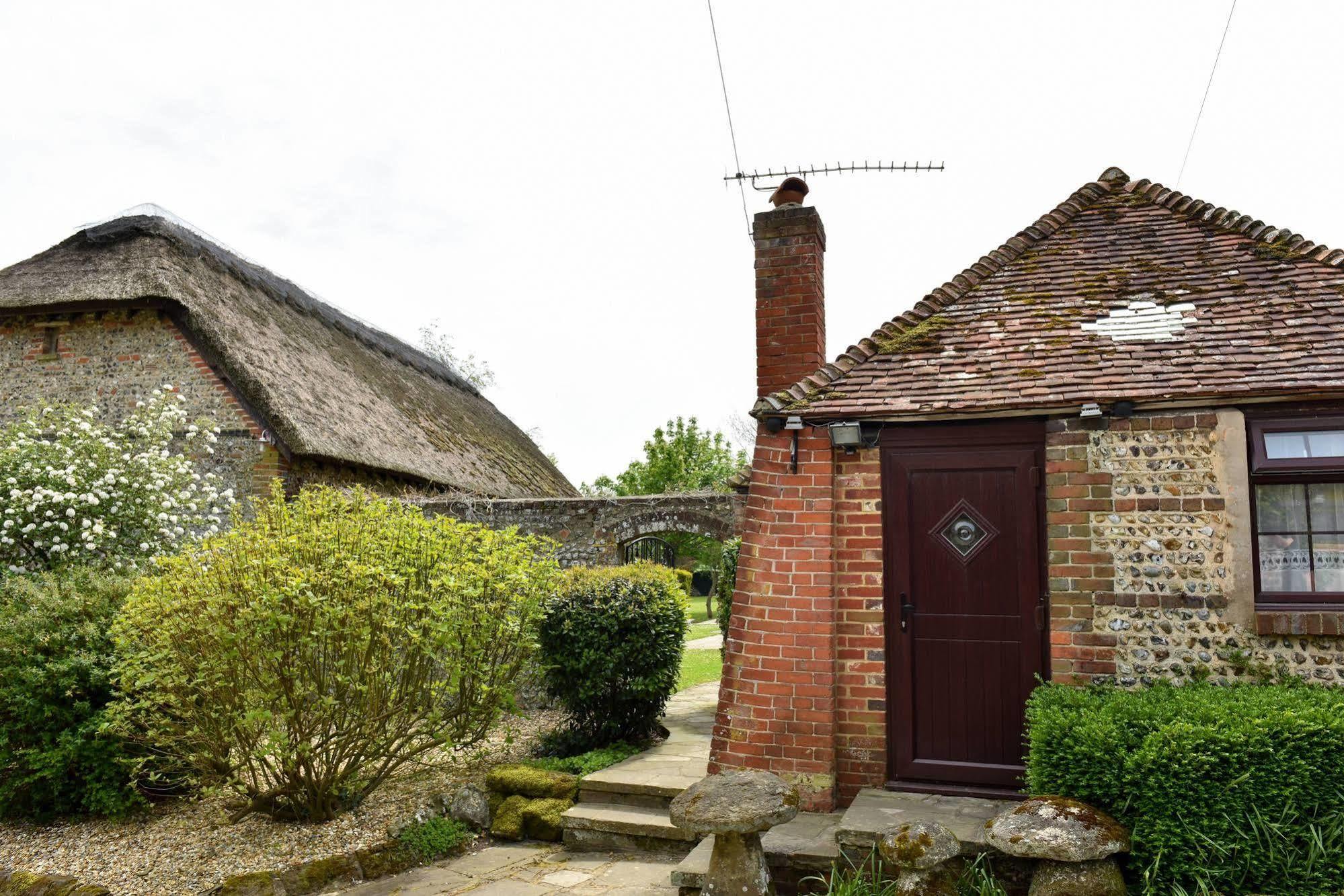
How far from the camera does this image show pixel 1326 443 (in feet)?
16.6

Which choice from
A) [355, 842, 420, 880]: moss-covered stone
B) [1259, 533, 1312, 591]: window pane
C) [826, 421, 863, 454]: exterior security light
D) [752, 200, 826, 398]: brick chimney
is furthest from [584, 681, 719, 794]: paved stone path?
[1259, 533, 1312, 591]: window pane

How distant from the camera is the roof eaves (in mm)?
6070

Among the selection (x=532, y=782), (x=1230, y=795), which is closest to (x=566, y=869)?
(x=532, y=782)

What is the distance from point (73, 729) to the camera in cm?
686

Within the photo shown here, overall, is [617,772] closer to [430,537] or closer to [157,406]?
[430,537]

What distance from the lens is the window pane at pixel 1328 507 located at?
5.12 meters

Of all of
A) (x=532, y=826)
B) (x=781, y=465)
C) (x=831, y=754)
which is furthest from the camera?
(x=532, y=826)

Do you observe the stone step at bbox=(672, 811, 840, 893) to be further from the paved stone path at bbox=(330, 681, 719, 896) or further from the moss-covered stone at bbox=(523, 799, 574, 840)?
the moss-covered stone at bbox=(523, 799, 574, 840)

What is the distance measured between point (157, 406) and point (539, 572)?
7057mm

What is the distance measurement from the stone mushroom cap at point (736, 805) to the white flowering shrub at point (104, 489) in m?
7.37

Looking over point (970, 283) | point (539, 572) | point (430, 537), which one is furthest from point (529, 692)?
point (970, 283)

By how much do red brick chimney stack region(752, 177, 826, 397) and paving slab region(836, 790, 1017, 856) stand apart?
134 inches

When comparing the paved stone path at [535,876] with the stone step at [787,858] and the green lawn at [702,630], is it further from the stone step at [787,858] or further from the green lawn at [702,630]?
the green lawn at [702,630]

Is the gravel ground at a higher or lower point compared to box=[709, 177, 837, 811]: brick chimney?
lower
